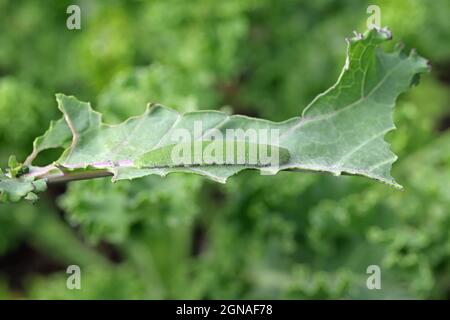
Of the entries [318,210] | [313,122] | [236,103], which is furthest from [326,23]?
[313,122]

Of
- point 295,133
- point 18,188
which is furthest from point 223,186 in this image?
point 18,188

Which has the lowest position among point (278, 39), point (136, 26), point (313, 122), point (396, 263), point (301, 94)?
point (396, 263)

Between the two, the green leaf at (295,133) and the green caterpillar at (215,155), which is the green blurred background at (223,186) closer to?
the green leaf at (295,133)

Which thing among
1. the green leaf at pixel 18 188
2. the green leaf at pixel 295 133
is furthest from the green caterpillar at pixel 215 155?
the green leaf at pixel 18 188

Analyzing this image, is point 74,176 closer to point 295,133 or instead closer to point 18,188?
point 18,188

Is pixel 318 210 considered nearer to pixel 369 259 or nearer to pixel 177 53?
pixel 369 259

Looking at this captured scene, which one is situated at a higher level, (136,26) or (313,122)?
(136,26)
